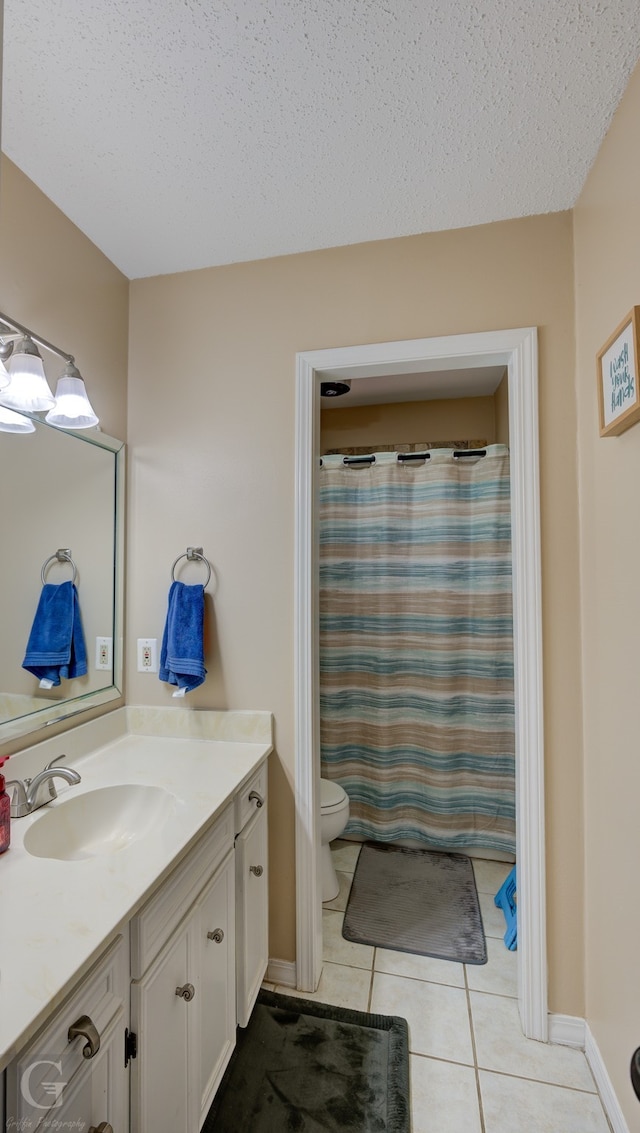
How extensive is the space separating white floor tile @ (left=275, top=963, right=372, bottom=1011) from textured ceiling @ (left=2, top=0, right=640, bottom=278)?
2.53 m

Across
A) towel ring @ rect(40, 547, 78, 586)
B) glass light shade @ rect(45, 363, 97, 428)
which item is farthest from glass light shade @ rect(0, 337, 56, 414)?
towel ring @ rect(40, 547, 78, 586)

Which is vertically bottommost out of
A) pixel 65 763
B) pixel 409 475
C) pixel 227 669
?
pixel 65 763

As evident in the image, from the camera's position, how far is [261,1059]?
145 centimetres

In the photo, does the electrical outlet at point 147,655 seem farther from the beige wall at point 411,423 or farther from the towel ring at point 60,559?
the beige wall at point 411,423

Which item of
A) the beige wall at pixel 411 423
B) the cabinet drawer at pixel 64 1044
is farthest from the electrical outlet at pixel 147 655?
the beige wall at pixel 411 423

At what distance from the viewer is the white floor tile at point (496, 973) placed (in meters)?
1.73

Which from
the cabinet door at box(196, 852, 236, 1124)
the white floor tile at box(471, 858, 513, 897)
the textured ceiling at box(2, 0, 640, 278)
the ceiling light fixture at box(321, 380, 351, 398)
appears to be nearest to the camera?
the textured ceiling at box(2, 0, 640, 278)

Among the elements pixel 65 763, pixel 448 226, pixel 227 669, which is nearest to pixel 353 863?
pixel 227 669

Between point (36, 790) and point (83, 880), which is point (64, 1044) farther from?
point (36, 790)

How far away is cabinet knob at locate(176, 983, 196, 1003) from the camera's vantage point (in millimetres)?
1072

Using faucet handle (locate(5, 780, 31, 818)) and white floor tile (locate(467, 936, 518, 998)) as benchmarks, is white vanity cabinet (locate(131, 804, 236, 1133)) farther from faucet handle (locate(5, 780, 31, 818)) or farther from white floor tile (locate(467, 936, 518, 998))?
white floor tile (locate(467, 936, 518, 998))

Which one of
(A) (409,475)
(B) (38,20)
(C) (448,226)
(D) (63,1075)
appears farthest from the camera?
(A) (409,475)

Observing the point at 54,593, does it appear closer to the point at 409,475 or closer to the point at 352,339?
the point at 352,339

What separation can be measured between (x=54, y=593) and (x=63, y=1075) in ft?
3.66
